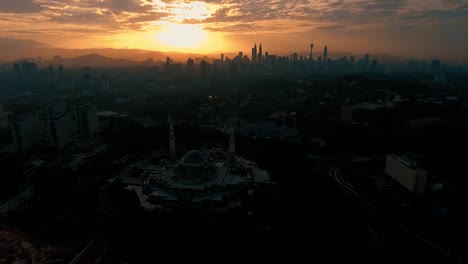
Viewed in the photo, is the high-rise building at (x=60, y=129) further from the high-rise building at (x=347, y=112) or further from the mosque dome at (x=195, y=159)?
the high-rise building at (x=347, y=112)

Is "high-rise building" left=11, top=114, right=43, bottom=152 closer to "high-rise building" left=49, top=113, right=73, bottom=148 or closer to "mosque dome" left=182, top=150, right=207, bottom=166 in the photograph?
"high-rise building" left=49, top=113, right=73, bottom=148

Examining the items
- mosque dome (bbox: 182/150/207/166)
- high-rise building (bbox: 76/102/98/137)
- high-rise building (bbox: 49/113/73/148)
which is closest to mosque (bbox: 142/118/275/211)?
mosque dome (bbox: 182/150/207/166)

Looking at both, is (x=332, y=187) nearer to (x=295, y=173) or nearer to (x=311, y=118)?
(x=295, y=173)

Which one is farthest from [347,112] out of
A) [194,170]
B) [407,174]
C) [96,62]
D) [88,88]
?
[96,62]

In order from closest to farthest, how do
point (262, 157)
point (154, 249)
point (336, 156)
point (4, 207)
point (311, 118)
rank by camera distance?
point (154, 249), point (4, 207), point (262, 157), point (336, 156), point (311, 118)

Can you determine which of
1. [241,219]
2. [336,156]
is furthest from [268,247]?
[336,156]

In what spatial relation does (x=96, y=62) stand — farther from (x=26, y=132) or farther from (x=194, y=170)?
(x=194, y=170)
